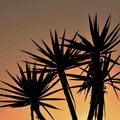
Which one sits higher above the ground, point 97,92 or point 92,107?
point 97,92

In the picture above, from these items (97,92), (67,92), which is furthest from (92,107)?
(67,92)

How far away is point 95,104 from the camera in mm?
12344

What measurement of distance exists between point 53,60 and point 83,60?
1.12 m

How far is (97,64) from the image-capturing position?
12.8 meters

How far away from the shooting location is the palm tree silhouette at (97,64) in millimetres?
12461

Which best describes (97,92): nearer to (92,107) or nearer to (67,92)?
(92,107)

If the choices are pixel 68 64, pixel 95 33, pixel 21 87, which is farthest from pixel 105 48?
pixel 21 87

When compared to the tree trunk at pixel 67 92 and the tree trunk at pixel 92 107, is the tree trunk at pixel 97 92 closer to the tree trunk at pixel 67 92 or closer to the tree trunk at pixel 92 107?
the tree trunk at pixel 92 107

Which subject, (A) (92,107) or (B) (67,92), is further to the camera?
(B) (67,92)

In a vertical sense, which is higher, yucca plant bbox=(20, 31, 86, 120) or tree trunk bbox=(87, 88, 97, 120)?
yucca plant bbox=(20, 31, 86, 120)

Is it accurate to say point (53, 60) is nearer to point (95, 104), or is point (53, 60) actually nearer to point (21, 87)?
point (21, 87)

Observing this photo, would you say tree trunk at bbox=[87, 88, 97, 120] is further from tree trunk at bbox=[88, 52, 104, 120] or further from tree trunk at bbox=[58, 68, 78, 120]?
tree trunk at bbox=[58, 68, 78, 120]

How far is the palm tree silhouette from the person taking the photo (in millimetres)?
12461

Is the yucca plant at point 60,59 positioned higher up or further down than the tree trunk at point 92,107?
higher up
